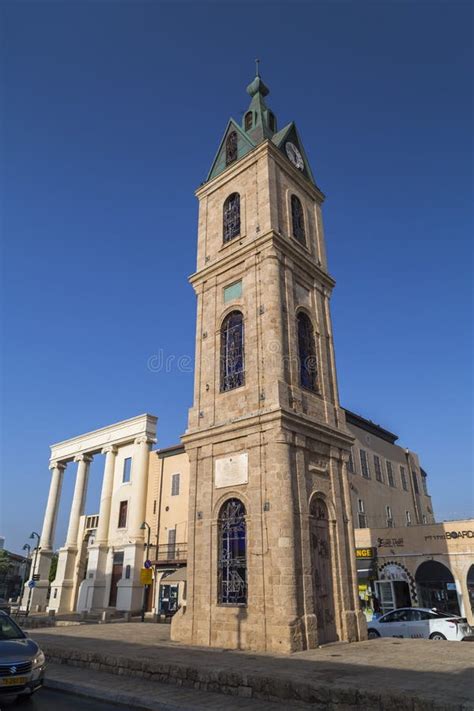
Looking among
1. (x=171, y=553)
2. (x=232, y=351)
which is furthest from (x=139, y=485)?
(x=232, y=351)

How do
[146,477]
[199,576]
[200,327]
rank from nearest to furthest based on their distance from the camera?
[199,576] < [200,327] < [146,477]

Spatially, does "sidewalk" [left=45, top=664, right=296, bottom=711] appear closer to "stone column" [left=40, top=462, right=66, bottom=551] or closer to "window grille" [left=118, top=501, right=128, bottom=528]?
"window grille" [left=118, top=501, right=128, bottom=528]

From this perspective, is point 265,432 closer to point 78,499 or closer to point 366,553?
point 366,553

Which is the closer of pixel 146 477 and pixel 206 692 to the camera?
pixel 206 692

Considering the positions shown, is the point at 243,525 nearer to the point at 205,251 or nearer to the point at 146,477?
the point at 205,251

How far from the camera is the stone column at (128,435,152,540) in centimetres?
3509

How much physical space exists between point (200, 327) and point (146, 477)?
20.4 metres

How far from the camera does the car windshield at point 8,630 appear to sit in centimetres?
1034

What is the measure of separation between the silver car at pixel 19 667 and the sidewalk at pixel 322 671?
2.45 meters

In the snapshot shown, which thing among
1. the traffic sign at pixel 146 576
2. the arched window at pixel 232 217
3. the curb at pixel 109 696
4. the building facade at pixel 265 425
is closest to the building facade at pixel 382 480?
the building facade at pixel 265 425

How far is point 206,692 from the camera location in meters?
9.48

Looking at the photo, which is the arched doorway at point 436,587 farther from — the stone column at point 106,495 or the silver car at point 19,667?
the stone column at point 106,495

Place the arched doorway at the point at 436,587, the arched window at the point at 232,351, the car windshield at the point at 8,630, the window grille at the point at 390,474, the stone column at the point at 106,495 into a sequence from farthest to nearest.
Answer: the window grille at the point at 390,474
the stone column at the point at 106,495
the arched doorway at the point at 436,587
the arched window at the point at 232,351
the car windshield at the point at 8,630

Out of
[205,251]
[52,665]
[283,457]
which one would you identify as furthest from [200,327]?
[52,665]
